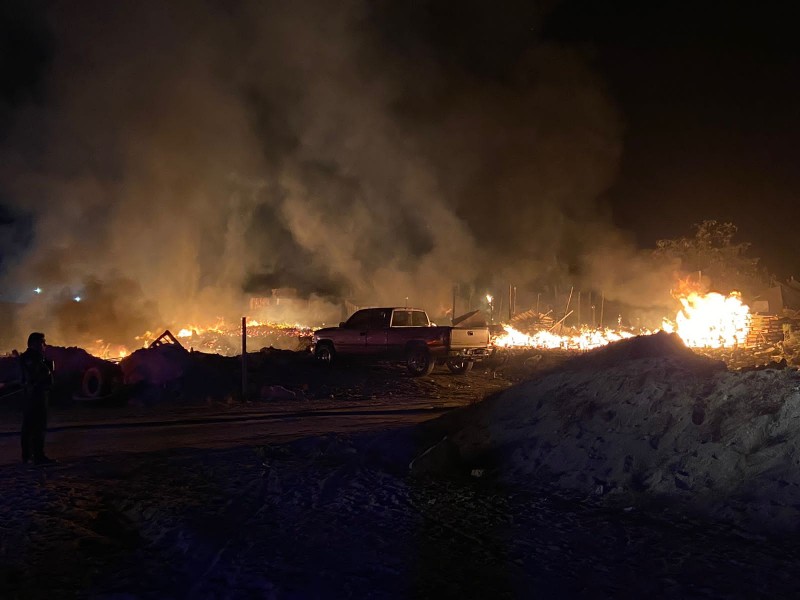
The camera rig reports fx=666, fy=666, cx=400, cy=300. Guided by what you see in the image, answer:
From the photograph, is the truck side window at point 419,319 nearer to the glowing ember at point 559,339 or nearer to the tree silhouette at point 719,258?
the glowing ember at point 559,339

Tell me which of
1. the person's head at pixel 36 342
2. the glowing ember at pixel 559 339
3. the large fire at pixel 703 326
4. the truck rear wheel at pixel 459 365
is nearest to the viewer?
the person's head at pixel 36 342

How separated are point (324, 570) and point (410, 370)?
46.4ft

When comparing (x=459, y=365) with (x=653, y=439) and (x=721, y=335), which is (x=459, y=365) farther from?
(x=653, y=439)

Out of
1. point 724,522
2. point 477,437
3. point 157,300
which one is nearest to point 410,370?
point 477,437

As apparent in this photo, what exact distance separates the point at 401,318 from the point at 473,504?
1308 centimetres

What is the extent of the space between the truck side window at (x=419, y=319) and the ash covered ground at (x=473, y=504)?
9.63 metres

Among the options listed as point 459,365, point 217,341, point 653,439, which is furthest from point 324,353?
point 217,341

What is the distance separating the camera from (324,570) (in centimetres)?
455

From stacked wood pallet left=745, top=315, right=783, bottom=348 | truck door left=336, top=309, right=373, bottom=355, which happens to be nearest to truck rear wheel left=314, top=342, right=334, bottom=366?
truck door left=336, top=309, right=373, bottom=355

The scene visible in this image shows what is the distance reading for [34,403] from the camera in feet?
26.0

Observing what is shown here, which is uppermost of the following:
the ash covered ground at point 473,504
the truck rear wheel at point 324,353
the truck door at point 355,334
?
the truck door at point 355,334

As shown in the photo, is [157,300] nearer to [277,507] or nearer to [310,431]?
[310,431]

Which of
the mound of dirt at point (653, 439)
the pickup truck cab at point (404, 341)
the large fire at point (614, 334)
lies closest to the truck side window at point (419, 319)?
the pickup truck cab at point (404, 341)

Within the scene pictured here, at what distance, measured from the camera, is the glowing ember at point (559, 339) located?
2600 cm
